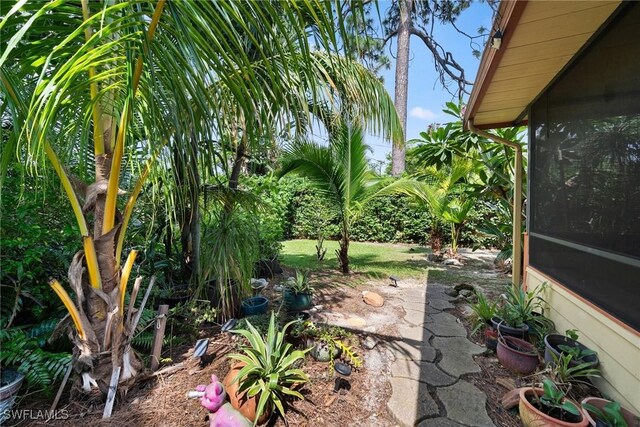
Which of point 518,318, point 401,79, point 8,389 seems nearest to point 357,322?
point 518,318

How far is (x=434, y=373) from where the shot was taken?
7.27 ft

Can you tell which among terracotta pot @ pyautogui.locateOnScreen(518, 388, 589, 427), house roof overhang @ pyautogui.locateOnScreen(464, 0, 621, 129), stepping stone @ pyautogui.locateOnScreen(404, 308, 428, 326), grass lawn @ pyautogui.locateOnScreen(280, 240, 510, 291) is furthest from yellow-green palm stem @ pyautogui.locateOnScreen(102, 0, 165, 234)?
grass lawn @ pyautogui.locateOnScreen(280, 240, 510, 291)

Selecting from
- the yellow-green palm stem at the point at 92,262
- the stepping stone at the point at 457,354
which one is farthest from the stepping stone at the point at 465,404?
the yellow-green palm stem at the point at 92,262

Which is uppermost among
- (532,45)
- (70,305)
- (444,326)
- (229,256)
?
(532,45)

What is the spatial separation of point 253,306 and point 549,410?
2472mm

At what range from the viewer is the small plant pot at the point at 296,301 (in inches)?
129

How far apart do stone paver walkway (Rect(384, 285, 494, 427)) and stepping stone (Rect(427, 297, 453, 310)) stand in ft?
0.54

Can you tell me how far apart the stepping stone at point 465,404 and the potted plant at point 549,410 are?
228mm

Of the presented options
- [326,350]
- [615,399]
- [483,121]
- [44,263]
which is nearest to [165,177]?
[44,263]

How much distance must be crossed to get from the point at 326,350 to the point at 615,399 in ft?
6.08

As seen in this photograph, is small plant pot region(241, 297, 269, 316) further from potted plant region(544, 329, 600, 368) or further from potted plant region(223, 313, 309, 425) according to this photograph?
potted plant region(544, 329, 600, 368)

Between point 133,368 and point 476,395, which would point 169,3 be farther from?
point 476,395

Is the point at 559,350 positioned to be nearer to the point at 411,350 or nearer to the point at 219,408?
the point at 411,350

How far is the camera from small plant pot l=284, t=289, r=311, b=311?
3289mm
